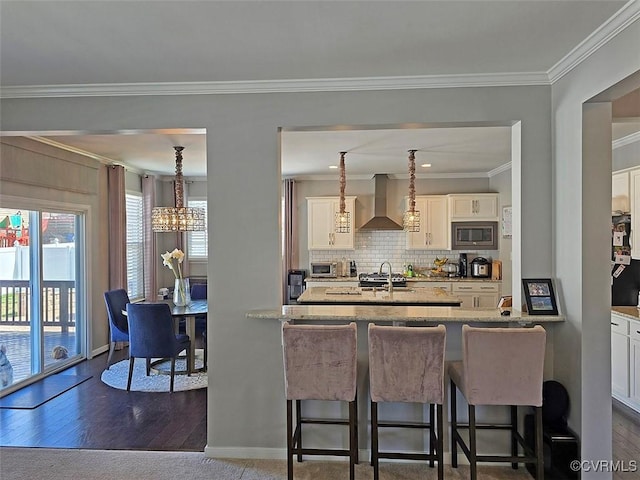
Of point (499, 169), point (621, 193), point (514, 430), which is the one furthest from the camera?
point (499, 169)

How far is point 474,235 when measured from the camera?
23.6 ft

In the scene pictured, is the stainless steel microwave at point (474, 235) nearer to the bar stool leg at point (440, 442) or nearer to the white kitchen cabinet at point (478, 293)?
the white kitchen cabinet at point (478, 293)

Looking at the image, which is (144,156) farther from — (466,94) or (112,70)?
(466,94)

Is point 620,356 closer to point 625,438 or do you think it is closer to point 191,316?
point 625,438

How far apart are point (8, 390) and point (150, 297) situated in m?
2.75

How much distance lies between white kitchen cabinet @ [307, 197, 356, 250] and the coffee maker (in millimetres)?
1904

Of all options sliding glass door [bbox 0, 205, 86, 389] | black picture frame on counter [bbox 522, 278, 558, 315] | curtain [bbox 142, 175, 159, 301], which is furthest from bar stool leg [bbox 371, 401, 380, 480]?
curtain [bbox 142, 175, 159, 301]

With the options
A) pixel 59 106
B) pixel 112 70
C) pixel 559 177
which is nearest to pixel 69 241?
pixel 59 106

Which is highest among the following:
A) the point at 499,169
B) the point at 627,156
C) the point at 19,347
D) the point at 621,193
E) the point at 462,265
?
the point at 499,169

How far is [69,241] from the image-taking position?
5.40 m

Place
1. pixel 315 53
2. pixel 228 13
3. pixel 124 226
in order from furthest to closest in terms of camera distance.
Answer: pixel 124 226
pixel 315 53
pixel 228 13

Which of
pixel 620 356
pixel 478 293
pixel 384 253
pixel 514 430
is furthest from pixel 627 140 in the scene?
pixel 384 253

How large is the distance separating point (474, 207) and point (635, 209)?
3039mm

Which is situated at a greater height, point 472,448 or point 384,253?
point 384,253
